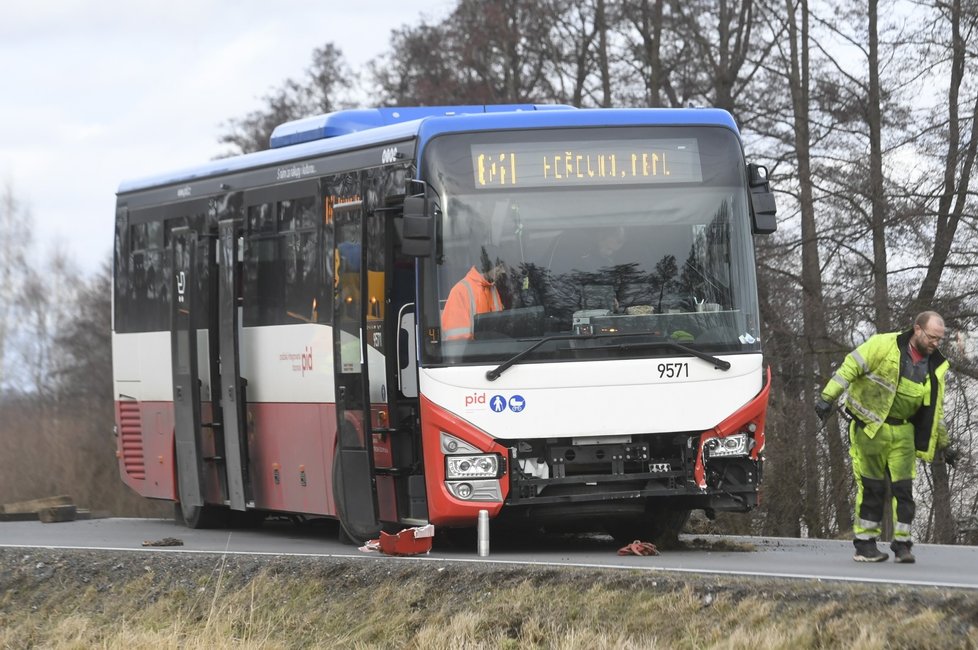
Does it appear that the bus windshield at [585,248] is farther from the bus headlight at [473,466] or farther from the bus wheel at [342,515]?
the bus wheel at [342,515]

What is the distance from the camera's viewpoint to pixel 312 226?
15.1m

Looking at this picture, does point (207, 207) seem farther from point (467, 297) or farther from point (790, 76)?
point (790, 76)

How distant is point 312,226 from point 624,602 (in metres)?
5.85

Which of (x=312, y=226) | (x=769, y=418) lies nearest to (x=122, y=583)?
(x=312, y=226)

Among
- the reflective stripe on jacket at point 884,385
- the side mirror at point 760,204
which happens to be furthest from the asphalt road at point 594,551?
the side mirror at point 760,204

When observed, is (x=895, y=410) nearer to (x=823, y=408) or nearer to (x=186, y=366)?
(x=823, y=408)

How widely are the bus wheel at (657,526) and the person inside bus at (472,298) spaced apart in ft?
7.38

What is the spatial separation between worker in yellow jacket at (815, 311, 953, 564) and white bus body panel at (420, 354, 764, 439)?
3.58ft

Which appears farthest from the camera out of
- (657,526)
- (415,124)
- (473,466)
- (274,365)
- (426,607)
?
(274,365)

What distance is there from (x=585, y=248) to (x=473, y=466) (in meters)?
1.84

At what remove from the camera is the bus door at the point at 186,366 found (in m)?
16.9

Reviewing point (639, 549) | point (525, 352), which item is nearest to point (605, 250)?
point (525, 352)

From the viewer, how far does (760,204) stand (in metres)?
13.1

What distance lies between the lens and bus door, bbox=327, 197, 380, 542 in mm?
13836
